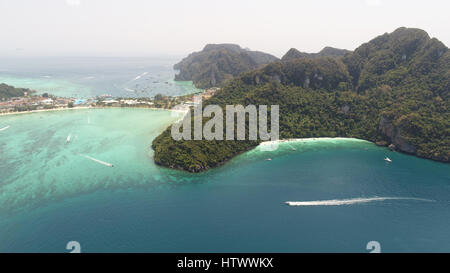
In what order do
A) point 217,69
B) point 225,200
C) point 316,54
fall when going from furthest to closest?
1. point 217,69
2. point 316,54
3. point 225,200

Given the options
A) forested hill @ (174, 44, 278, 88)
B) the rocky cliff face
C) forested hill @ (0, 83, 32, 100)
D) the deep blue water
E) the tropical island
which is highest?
forested hill @ (174, 44, 278, 88)

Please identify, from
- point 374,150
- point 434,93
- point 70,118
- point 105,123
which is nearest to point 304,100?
point 374,150

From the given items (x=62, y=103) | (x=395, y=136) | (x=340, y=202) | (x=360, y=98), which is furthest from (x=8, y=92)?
(x=395, y=136)

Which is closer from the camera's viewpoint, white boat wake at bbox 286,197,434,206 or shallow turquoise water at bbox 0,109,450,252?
shallow turquoise water at bbox 0,109,450,252

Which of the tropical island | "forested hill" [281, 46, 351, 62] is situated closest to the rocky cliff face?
"forested hill" [281, 46, 351, 62]

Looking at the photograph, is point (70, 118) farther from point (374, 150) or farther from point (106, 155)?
point (374, 150)

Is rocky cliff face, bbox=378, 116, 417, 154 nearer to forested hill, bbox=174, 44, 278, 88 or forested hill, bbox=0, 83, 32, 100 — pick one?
forested hill, bbox=174, 44, 278, 88

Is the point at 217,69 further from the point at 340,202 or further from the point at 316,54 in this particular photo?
the point at 340,202
